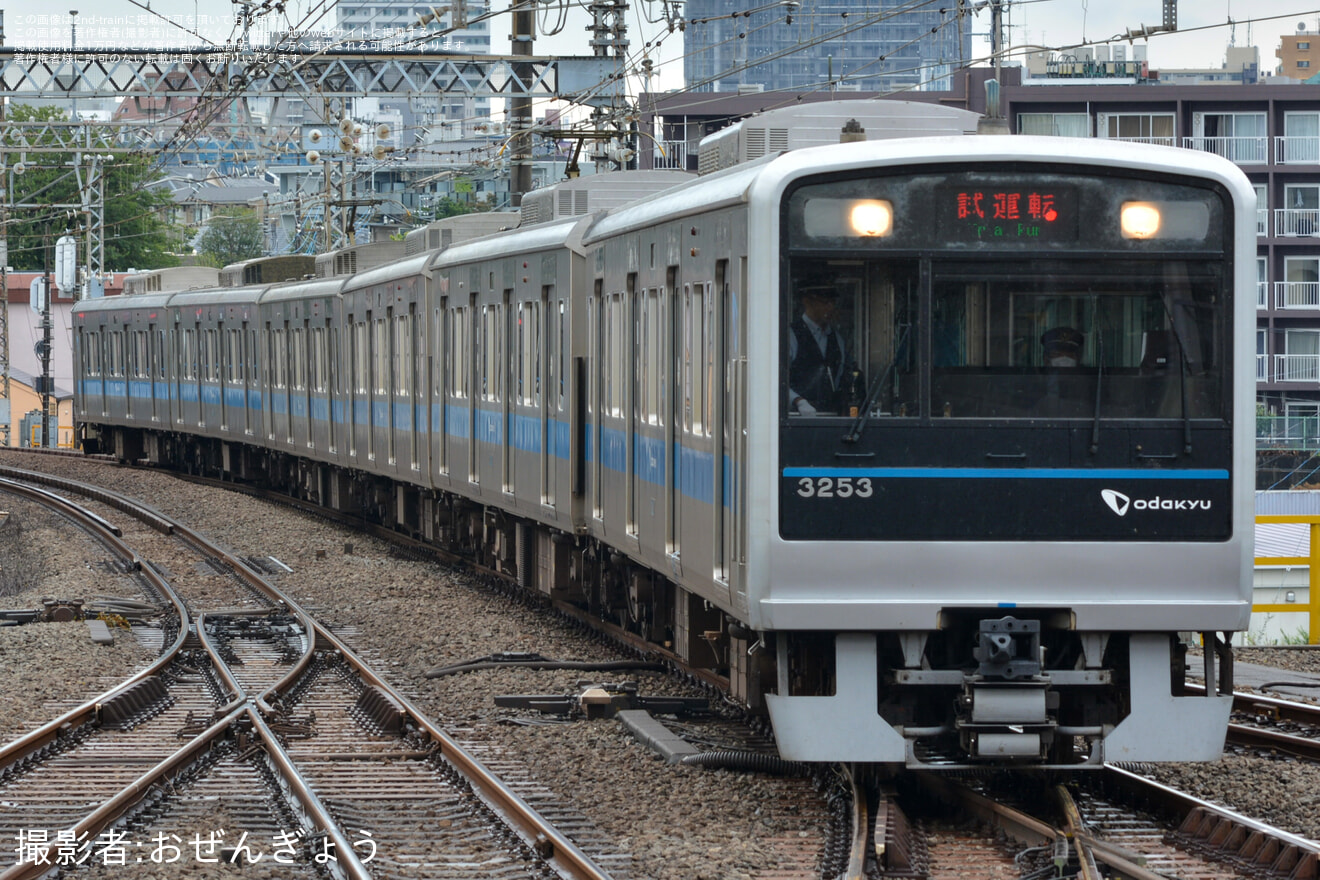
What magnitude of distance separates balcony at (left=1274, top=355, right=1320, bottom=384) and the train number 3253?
127ft

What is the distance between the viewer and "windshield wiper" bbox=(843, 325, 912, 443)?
7668 millimetres

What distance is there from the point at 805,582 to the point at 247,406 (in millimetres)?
21874

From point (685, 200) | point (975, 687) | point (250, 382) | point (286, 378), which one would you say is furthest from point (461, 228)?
point (975, 687)

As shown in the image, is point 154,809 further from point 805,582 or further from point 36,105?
point 36,105

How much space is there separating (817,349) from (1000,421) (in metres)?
0.74

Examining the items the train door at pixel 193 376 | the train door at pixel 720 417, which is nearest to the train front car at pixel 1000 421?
the train door at pixel 720 417

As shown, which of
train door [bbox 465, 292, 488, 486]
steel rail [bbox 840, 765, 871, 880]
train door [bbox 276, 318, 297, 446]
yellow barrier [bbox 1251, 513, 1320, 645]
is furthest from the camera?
train door [bbox 276, 318, 297, 446]

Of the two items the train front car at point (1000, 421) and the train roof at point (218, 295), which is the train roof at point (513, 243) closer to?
the train front car at point (1000, 421)

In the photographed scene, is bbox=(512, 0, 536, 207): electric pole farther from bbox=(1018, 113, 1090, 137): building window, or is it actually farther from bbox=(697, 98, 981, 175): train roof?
bbox=(1018, 113, 1090, 137): building window

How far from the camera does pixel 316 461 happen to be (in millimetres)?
25922

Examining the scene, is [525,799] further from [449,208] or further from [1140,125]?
[449,208]

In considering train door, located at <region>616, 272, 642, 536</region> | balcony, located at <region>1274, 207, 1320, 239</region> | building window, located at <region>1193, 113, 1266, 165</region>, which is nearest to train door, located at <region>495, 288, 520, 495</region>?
train door, located at <region>616, 272, 642, 536</region>

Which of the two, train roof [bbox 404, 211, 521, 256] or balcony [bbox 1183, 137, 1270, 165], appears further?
balcony [bbox 1183, 137, 1270, 165]

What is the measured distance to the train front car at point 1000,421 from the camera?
763 centimetres
